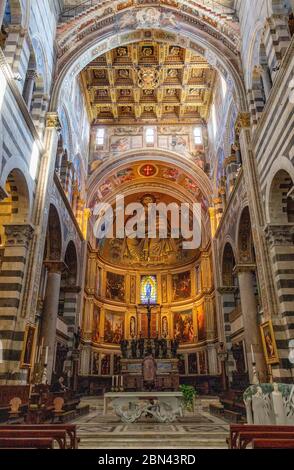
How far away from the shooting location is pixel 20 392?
949cm

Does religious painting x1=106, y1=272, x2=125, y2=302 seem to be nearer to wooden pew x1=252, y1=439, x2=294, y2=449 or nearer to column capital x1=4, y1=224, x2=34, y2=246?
column capital x1=4, y1=224, x2=34, y2=246

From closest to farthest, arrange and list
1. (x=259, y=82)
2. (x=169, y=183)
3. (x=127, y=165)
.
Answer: (x=259, y=82), (x=127, y=165), (x=169, y=183)

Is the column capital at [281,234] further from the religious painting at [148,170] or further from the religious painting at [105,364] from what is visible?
the religious painting at [105,364]

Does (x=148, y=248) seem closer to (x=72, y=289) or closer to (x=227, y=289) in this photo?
(x=72, y=289)

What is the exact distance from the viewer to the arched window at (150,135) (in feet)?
84.3

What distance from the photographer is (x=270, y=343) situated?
1071cm

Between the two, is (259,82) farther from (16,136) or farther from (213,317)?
(213,317)

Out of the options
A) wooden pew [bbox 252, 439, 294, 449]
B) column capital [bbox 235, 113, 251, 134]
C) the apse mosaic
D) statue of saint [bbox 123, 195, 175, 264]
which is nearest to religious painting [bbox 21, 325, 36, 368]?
wooden pew [bbox 252, 439, 294, 449]

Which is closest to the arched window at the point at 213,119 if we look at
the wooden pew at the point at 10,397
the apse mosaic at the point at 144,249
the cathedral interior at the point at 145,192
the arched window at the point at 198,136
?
the cathedral interior at the point at 145,192

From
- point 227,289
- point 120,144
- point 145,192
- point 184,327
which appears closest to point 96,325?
point 184,327

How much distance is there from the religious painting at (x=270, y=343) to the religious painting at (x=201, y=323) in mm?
14523

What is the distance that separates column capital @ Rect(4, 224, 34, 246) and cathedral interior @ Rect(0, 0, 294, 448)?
46 mm

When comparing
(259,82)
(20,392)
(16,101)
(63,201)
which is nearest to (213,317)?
(63,201)

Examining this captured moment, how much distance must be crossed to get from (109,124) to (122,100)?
2227 millimetres
